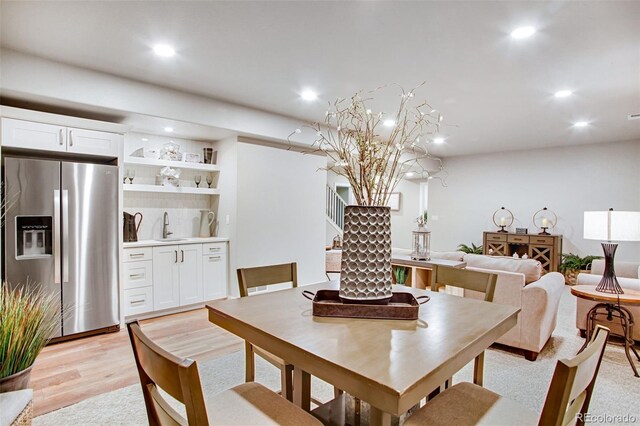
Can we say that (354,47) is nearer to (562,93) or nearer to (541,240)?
(562,93)

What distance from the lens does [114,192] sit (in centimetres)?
350

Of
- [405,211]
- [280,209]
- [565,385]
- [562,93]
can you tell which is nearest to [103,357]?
[280,209]

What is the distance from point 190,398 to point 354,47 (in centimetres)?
267

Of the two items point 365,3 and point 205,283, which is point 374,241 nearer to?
point 365,3

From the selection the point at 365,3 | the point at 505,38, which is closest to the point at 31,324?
the point at 365,3

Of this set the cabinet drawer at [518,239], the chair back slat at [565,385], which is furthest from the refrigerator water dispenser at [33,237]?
the cabinet drawer at [518,239]

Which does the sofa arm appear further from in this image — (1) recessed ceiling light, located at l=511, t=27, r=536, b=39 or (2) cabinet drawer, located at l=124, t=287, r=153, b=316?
(2) cabinet drawer, located at l=124, t=287, r=153, b=316

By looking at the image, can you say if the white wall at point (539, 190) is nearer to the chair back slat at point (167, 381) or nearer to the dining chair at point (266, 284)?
the dining chair at point (266, 284)

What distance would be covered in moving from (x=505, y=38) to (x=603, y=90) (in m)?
1.93

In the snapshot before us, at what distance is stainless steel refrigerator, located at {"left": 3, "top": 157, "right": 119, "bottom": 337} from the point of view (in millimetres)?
3010

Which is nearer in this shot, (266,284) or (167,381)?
(167,381)

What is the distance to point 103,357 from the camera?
291cm

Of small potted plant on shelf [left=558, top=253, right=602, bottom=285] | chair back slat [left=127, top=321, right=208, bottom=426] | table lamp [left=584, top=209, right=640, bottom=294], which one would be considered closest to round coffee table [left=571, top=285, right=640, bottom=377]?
table lamp [left=584, top=209, right=640, bottom=294]

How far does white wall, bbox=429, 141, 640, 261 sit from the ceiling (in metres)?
2.71
